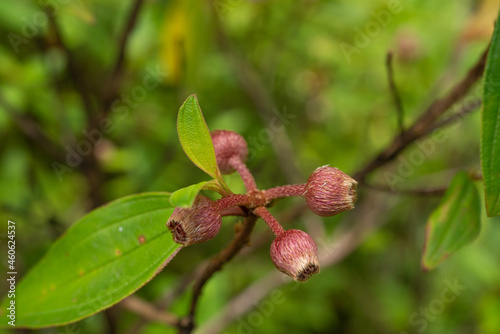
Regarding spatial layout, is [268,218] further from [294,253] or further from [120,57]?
[120,57]

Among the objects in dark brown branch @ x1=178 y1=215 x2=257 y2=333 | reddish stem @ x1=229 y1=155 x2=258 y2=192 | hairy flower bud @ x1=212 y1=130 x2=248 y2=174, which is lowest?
dark brown branch @ x1=178 y1=215 x2=257 y2=333

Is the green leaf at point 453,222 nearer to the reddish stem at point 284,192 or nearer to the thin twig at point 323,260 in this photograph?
the reddish stem at point 284,192

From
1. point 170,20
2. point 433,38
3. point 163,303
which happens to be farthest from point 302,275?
point 433,38

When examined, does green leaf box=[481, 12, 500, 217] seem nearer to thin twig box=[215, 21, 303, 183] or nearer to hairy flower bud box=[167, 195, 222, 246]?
hairy flower bud box=[167, 195, 222, 246]

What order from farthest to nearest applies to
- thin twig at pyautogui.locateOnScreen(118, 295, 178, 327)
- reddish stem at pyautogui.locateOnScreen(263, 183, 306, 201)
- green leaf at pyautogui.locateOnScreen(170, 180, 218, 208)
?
thin twig at pyautogui.locateOnScreen(118, 295, 178, 327) → reddish stem at pyautogui.locateOnScreen(263, 183, 306, 201) → green leaf at pyautogui.locateOnScreen(170, 180, 218, 208)

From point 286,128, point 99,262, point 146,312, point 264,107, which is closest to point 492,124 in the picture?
point 99,262

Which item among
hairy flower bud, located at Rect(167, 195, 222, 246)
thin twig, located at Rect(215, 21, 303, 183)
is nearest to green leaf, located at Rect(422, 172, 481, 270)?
hairy flower bud, located at Rect(167, 195, 222, 246)
